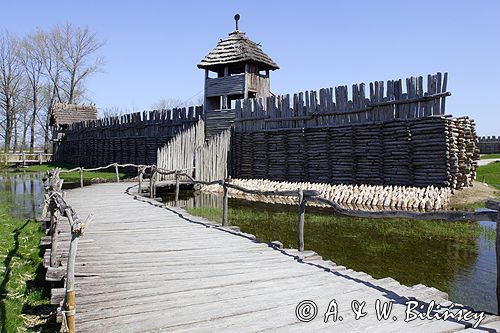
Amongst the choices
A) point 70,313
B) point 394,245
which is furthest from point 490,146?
point 70,313

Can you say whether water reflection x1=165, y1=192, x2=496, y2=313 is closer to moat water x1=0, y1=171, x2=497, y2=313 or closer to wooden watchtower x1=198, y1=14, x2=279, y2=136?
moat water x1=0, y1=171, x2=497, y2=313

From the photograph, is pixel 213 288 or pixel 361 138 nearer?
pixel 213 288

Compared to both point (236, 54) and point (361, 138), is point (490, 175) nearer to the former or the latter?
point (361, 138)

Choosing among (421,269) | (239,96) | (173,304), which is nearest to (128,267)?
(173,304)

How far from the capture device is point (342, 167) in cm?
1784

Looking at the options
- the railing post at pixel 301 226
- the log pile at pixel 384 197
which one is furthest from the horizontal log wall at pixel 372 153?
the railing post at pixel 301 226

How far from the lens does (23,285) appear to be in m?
6.53

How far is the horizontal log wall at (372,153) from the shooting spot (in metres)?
14.8

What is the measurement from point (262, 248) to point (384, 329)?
3276 mm

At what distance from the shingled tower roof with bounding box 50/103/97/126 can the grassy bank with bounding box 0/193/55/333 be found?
113 feet

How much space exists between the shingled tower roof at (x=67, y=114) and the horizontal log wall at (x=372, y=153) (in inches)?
1081

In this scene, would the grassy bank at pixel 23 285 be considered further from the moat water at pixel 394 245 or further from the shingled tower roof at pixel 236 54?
the shingled tower roof at pixel 236 54

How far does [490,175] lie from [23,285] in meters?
23.0

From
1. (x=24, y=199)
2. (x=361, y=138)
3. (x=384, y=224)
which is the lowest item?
(x=384, y=224)
